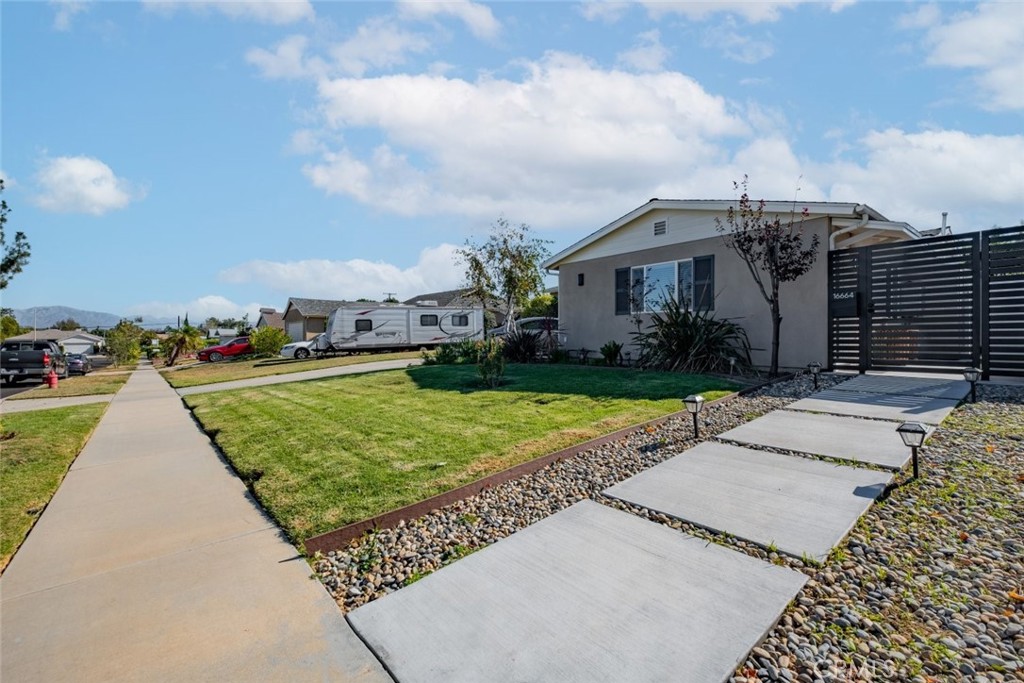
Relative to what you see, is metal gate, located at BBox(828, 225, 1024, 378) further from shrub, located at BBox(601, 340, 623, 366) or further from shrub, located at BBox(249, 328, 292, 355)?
shrub, located at BBox(249, 328, 292, 355)

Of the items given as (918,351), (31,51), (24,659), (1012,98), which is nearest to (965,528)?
(24,659)

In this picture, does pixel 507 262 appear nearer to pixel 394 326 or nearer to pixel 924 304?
pixel 394 326

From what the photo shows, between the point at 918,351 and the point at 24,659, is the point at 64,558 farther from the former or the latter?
the point at 918,351

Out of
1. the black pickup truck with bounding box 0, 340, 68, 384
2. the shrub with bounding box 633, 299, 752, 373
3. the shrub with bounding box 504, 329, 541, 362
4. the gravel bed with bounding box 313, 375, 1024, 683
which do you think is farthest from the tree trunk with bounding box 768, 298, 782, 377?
the black pickup truck with bounding box 0, 340, 68, 384

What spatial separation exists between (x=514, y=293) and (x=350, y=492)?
12.8 metres

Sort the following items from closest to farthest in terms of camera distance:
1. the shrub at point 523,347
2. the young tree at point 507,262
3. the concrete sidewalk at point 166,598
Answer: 1. the concrete sidewalk at point 166,598
2. the shrub at point 523,347
3. the young tree at point 507,262

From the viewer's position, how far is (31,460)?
5.00 metres

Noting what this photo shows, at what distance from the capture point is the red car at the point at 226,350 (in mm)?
26359

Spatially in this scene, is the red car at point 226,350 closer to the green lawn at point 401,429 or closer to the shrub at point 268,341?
the shrub at point 268,341

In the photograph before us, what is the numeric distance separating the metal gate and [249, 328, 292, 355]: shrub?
2737cm

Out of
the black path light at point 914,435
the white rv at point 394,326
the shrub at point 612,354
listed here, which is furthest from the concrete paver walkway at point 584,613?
the white rv at point 394,326

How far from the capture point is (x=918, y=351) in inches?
305

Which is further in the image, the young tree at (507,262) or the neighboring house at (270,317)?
the neighboring house at (270,317)

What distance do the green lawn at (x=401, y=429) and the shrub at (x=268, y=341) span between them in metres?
19.2
